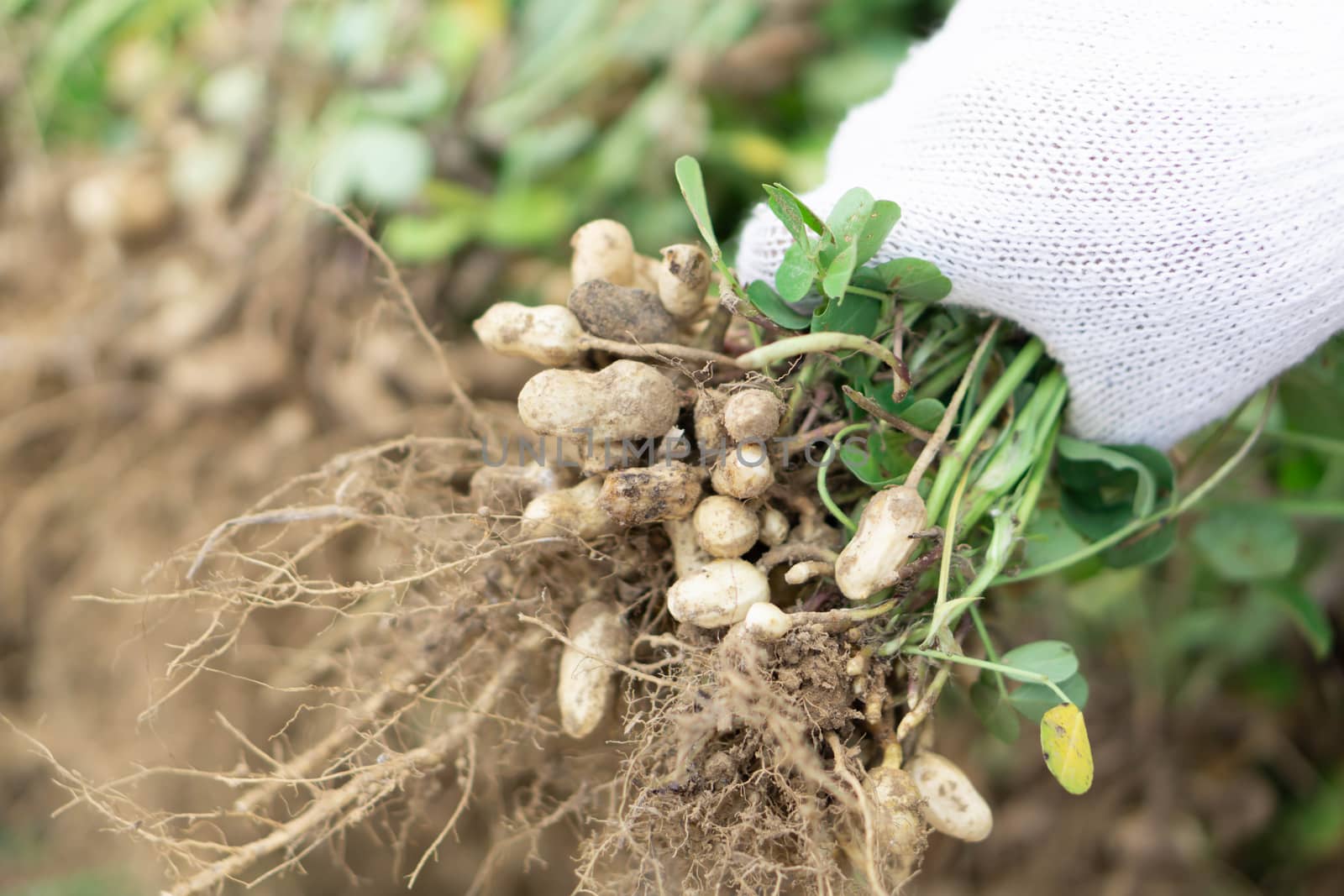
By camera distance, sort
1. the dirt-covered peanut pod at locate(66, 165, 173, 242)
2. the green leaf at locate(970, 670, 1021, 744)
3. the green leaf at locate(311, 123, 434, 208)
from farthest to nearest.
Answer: the dirt-covered peanut pod at locate(66, 165, 173, 242), the green leaf at locate(311, 123, 434, 208), the green leaf at locate(970, 670, 1021, 744)

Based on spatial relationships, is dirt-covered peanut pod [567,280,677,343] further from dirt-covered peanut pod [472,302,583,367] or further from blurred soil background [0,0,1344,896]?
blurred soil background [0,0,1344,896]

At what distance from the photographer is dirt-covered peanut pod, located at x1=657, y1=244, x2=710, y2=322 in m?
0.57

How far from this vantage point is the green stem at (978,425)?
545mm

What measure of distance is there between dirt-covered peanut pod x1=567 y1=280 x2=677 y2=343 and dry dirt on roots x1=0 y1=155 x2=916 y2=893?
138 mm

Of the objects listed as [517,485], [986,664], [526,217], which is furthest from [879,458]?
[526,217]

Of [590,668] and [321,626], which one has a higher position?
[590,668]

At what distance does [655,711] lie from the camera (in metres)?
0.54

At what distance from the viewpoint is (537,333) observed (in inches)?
22.8

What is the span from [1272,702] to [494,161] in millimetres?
1314

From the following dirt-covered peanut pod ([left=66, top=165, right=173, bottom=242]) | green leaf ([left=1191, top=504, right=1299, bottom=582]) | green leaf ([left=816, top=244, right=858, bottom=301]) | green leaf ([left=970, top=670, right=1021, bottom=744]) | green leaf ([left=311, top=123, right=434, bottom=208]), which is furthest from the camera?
dirt-covered peanut pod ([left=66, top=165, right=173, bottom=242])

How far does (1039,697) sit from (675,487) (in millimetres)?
273

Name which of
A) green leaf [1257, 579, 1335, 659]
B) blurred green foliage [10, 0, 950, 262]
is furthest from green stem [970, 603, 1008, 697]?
blurred green foliage [10, 0, 950, 262]

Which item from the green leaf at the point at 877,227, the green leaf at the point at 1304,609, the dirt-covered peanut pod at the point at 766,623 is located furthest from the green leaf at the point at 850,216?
the green leaf at the point at 1304,609

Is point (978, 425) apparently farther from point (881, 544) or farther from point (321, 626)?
point (321, 626)
